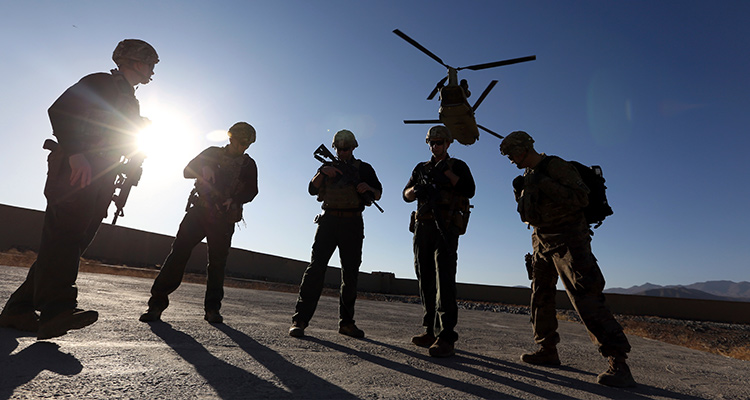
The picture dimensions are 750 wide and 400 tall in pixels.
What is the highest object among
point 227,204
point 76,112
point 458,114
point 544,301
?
point 458,114

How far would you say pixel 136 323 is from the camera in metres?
3.10

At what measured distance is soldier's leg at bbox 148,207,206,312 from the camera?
3.47 meters

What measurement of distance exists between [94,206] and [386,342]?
258cm

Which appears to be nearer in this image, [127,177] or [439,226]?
[127,177]

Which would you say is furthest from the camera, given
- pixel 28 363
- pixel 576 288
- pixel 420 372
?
pixel 576 288

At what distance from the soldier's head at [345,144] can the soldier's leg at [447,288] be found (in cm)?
148

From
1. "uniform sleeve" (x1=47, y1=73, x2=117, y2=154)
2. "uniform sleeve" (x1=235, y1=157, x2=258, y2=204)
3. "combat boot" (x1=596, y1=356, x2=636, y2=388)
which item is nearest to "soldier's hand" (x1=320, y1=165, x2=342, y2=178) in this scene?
"uniform sleeve" (x1=235, y1=157, x2=258, y2=204)

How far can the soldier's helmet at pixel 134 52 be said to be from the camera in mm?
2734

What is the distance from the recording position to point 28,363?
1791mm

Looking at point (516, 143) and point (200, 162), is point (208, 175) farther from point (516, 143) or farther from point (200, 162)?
point (516, 143)

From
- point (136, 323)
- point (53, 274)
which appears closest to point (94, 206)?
point (53, 274)

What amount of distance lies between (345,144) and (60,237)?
257 centimetres

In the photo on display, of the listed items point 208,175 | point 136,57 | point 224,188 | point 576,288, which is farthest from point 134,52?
point 576,288

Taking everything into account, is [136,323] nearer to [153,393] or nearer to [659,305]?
[153,393]
